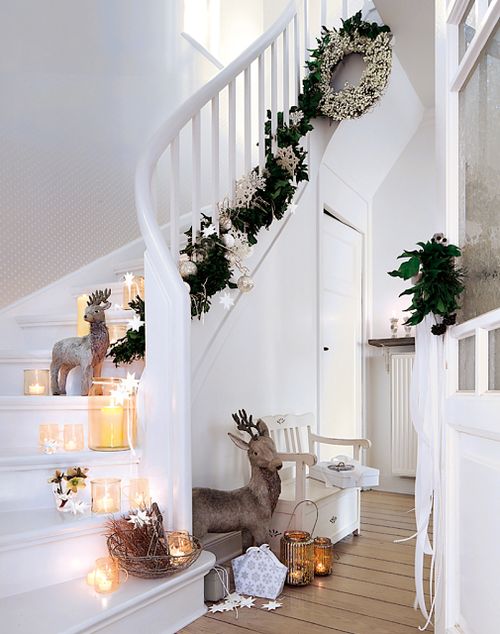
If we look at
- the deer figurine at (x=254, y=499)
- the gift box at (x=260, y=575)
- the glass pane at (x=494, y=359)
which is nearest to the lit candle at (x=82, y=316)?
the deer figurine at (x=254, y=499)

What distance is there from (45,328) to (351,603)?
1.87 m

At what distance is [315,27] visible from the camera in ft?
14.0

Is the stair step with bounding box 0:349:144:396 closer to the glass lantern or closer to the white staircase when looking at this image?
the white staircase

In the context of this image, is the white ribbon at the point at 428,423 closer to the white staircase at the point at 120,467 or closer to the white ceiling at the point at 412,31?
the white staircase at the point at 120,467

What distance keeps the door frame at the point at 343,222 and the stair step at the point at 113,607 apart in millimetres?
1795

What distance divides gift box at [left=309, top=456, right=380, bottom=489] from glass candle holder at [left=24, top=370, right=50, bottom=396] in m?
1.43

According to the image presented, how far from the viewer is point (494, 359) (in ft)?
4.46

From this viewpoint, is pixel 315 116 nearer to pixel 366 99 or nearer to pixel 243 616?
pixel 366 99

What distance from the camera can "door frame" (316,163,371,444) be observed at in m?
3.71

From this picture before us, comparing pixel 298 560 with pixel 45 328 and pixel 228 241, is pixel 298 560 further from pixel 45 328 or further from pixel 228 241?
pixel 45 328

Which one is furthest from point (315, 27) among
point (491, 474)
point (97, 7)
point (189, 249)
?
point (491, 474)

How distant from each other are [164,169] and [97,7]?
991 mm

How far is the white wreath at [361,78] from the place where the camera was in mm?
3209

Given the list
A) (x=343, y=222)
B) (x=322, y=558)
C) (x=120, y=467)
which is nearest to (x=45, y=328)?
(x=120, y=467)
